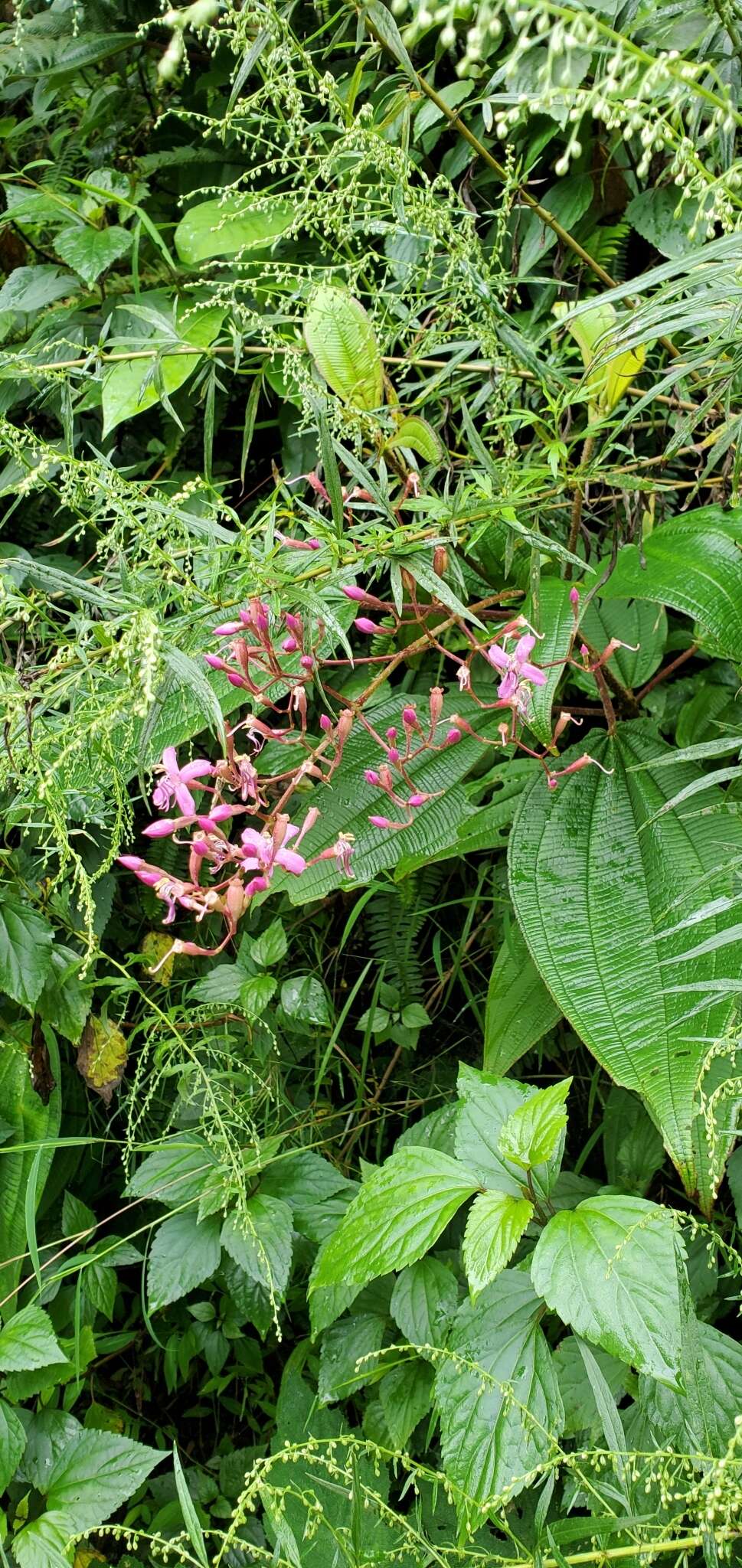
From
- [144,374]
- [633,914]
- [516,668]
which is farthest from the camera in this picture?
[144,374]

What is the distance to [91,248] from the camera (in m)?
1.47

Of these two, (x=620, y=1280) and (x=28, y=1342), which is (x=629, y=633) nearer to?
(x=620, y=1280)

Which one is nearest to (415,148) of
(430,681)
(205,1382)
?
(430,681)

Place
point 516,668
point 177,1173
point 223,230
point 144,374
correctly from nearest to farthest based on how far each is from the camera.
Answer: point 516,668
point 177,1173
point 144,374
point 223,230

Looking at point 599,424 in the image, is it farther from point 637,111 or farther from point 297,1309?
point 297,1309

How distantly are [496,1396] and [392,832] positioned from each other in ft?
1.41

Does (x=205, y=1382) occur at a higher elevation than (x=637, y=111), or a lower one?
lower

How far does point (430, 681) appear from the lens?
130 cm

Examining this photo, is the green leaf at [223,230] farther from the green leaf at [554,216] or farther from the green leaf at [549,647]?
the green leaf at [549,647]

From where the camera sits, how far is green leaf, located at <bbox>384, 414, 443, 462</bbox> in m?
1.00

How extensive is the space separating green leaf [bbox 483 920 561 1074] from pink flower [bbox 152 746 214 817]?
0.35 m

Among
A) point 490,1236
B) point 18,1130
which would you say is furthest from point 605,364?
point 18,1130

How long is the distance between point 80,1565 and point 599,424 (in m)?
1.24

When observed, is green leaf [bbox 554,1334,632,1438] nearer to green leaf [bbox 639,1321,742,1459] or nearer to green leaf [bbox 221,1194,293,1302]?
green leaf [bbox 639,1321,742,1459]
